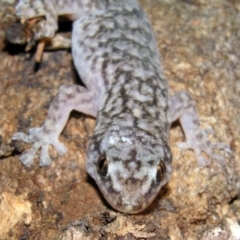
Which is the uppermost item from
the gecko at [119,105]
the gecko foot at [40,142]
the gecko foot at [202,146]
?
the gecko at [119,105]

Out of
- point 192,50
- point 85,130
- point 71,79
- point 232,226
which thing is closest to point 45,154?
point 85,130

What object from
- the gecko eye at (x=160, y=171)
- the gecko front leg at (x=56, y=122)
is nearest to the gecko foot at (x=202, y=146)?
the gecko eye at (x=160, y=171)

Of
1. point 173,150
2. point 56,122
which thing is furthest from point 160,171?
point 56,122

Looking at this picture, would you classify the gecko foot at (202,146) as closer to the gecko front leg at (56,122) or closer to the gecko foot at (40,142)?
the gecko front leg at (56,122)

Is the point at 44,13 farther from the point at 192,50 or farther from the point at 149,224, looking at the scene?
the point at 149,224

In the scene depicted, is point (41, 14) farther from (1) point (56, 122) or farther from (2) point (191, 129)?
(2) point (191, 129)
